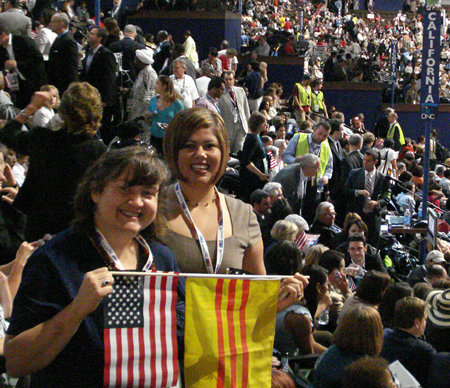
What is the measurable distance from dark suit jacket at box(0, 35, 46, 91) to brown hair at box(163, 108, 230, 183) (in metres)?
6.71

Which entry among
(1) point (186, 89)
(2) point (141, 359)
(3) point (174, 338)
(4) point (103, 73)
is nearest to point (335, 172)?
(1) point (186, 89)

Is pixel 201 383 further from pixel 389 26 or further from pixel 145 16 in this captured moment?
pixel 389 26

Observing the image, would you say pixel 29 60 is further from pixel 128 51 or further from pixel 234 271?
pixel 234 271

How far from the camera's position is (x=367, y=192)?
32.7ft

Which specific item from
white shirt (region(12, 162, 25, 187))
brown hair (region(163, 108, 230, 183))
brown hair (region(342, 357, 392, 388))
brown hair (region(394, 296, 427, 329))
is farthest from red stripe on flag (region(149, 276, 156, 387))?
white shirt (region(12, 162, 25, 187))

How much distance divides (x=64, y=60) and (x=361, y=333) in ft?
21.1

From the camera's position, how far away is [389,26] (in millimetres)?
37594

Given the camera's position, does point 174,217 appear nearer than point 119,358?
No

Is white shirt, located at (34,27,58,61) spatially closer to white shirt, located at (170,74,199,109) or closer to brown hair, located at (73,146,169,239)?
white shirt, located at (170,74,199,109)

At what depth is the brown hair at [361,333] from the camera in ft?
13.2

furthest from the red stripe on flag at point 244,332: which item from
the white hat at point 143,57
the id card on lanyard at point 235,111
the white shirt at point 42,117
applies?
the id card on lanyard at point 235,111

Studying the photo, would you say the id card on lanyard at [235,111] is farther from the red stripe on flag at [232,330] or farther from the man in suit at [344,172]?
the red stripe on flag at [232,330]

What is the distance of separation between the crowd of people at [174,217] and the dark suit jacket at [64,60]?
0.06 ft

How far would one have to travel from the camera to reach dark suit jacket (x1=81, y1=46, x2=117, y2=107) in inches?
363
